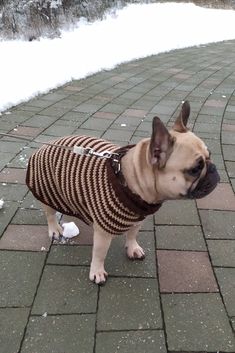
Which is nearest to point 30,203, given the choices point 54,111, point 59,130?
point 59,130

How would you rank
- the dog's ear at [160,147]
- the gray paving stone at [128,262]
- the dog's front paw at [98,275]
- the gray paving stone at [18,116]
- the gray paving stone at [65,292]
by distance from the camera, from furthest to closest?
1. the gray paving stone at [18,116]
2. the gray paving stone at [128,262]
3. the dog's front paw at [98,275]
4. the gray paving stone at [65,292]
5. the dog's ear at [160,147]

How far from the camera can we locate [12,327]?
240 cm

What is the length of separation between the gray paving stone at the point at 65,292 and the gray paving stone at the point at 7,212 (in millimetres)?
619

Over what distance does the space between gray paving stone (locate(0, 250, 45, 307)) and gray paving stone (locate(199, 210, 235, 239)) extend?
1.30m

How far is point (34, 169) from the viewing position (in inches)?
112

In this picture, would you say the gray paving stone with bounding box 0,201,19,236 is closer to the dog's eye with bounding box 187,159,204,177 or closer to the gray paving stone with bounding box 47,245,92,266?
the gray paving stone with bounding box 47,245,92,266

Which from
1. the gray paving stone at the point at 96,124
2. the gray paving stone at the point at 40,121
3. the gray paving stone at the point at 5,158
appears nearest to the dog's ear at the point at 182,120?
the gray paving stone at the point at 5,158

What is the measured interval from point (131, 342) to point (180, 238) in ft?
3.51

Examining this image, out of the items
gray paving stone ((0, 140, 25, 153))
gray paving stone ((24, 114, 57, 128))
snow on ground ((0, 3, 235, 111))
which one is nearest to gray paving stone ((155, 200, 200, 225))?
gray paving stone ((0, 140, 25, 153))

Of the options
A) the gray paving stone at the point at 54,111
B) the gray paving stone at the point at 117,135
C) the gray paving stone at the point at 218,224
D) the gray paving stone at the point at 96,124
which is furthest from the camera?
the gray paving stone at the point at 54,111

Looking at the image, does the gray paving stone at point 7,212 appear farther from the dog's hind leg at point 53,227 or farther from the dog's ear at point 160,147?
the dog's ear at point 160,147

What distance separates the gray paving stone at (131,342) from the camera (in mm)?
2299

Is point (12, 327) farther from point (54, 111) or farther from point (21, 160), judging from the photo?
point (54, 111)

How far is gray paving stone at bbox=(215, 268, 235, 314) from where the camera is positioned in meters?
2.62
